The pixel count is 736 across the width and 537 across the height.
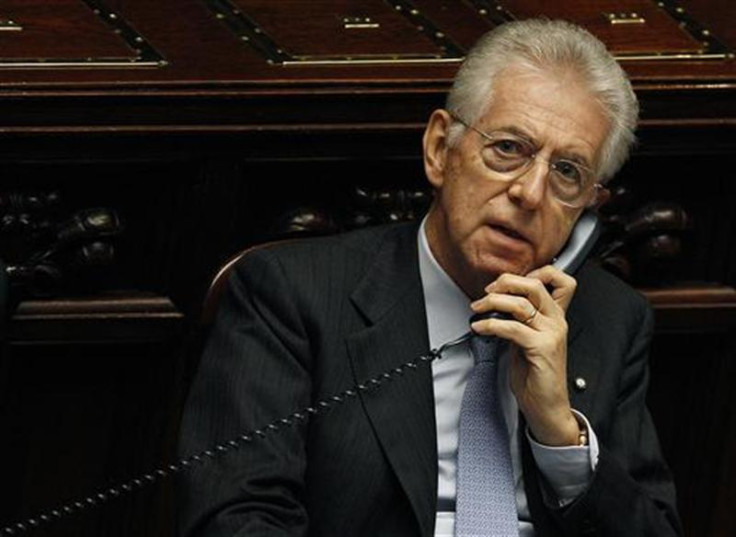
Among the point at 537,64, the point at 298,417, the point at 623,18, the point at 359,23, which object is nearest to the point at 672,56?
the point at 623,18

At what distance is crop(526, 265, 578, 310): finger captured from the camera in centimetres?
239

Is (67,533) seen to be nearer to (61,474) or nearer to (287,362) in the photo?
(61,474)

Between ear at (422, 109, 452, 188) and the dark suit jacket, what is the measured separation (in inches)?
4.2

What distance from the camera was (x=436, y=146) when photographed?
8.10 feet

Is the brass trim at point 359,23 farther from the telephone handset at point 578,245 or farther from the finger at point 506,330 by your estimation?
the finger at point 506,330

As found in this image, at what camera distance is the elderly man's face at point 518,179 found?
7.81ft

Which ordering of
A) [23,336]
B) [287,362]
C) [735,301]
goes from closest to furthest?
1. [287,362]
2. [23,336]
3. [735,301]

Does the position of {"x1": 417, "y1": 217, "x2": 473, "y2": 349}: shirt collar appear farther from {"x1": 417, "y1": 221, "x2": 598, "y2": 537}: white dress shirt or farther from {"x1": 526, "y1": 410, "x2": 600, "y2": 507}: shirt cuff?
{"x1": 526, "y1": 410, "x2": 600, "y2": 507}: shirt cuff

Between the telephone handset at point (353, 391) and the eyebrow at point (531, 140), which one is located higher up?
the eyebrow at point (531, 140)

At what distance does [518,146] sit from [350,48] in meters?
0.48

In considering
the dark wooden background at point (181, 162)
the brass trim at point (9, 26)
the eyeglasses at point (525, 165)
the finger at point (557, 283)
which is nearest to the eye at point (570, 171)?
the eyeglasses at point (525, 165)

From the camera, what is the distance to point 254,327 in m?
2.37

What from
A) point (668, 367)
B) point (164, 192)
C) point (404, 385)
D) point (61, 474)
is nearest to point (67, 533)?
point (61, 474)

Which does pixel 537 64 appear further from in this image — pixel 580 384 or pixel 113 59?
pixel 113 59
